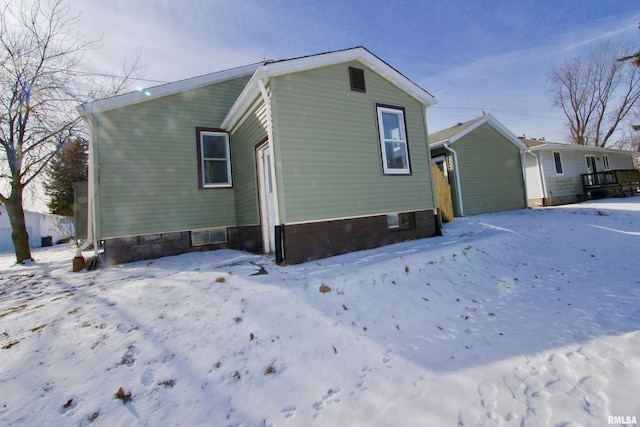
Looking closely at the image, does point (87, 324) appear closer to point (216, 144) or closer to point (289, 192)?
point (289, 192)

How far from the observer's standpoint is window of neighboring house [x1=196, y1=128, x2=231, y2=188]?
877 cm

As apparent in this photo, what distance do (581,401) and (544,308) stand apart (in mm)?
2113

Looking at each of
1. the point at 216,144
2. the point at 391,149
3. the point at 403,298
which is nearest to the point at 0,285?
the point at 216,144

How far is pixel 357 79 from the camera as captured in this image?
281 inches

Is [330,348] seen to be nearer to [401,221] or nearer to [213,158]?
[401,221]

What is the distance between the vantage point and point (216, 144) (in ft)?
29.9

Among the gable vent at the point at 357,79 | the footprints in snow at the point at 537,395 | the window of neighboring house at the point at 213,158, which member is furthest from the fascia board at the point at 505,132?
the footprints in snow at the point at 537,395

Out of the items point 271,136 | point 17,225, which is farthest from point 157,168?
point 17,225

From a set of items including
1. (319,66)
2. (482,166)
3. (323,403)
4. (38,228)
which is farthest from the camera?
(38,228)

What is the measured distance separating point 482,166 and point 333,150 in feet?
35.6

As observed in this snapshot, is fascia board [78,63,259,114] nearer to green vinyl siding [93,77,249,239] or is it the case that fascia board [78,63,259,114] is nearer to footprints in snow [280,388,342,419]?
green vinyl siding [93,77,249,239]

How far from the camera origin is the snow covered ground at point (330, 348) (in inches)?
91.2

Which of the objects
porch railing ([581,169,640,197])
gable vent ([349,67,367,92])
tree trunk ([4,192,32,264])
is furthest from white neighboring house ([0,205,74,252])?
porch railing ([581,169,640,197])

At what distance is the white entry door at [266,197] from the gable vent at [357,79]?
2.60 meters
